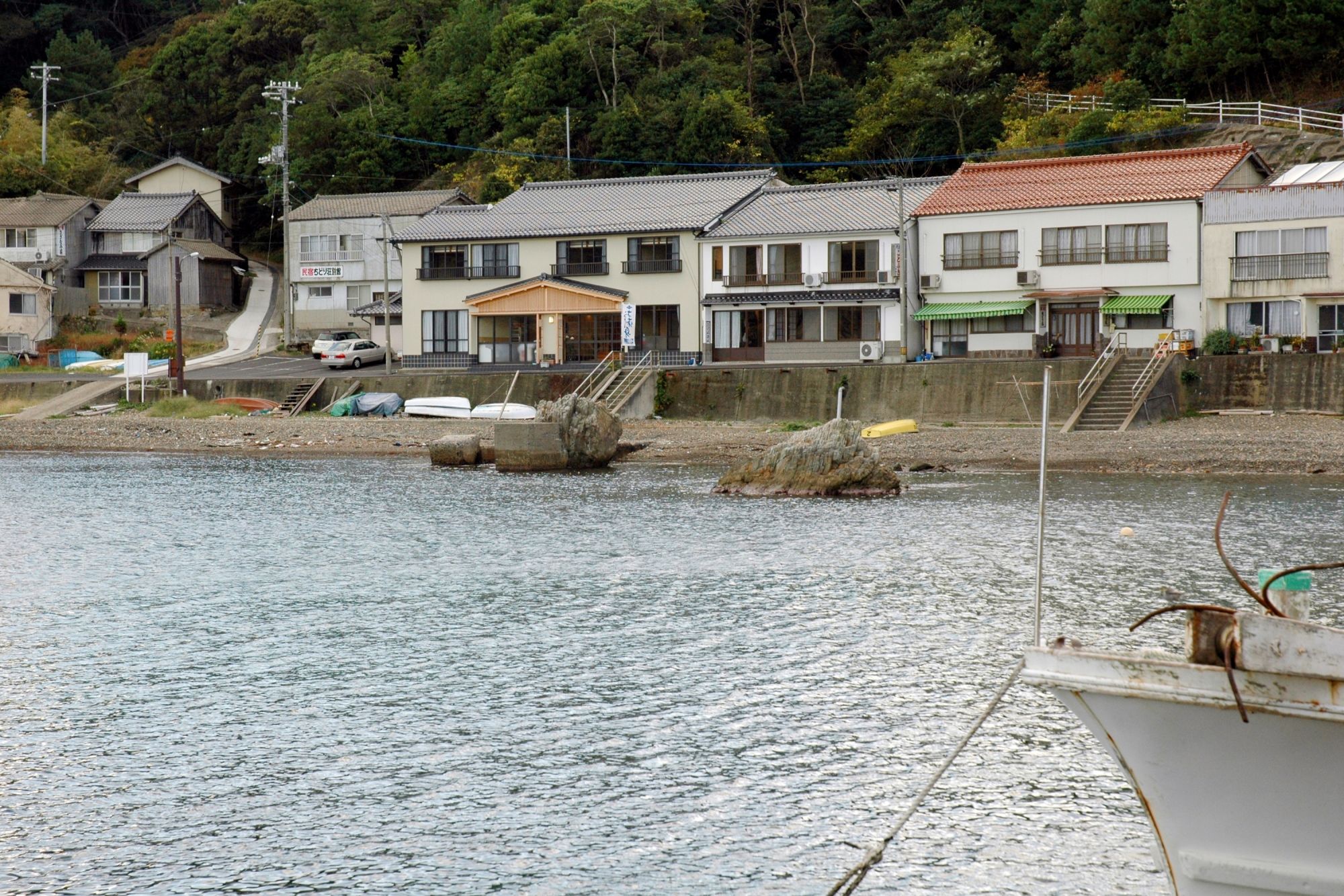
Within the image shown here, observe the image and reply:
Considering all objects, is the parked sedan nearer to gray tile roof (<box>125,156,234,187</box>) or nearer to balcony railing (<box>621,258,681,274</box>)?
balcony railing (<box>621,258,681,274</box>)

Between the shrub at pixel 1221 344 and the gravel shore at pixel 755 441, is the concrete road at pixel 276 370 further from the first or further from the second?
the shrub at pixel 1221 344

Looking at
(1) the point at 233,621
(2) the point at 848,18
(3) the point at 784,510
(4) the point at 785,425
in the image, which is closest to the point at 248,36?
(2) the point at 848,18

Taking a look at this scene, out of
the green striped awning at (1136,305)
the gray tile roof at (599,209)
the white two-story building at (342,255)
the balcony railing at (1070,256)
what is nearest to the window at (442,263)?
the gray tile roof at (599,209)

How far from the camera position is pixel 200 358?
212 feet

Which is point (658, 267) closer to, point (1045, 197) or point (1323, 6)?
point (1045, 197)

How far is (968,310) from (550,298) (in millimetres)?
17812

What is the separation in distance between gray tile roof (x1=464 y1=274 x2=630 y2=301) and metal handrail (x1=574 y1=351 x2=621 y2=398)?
3465 mm

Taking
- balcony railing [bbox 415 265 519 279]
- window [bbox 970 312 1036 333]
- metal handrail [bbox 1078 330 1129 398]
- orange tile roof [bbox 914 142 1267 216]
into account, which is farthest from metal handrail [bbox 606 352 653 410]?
metal handrail [bbox 1078 330 1129 398]

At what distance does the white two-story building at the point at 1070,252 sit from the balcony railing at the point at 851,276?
1.92 meters

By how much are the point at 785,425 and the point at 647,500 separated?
1429 cm

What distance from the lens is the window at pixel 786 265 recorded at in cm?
5281

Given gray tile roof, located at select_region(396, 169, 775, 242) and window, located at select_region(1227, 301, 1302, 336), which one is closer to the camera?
window, located at select_region(1227, 301, 1302, 336)

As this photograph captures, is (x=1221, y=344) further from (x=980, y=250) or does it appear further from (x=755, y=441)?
(x=755, y=441)

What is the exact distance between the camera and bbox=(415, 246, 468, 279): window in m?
58.2
